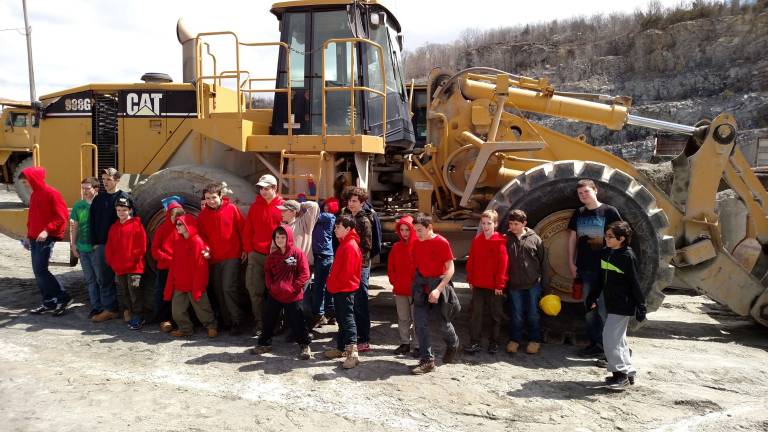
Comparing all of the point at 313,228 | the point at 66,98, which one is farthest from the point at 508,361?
the point at 66,98

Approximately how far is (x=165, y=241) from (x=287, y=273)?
1.51 metres

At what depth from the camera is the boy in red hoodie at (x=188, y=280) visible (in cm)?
548

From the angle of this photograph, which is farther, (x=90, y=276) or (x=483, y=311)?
(x=90, y=276)

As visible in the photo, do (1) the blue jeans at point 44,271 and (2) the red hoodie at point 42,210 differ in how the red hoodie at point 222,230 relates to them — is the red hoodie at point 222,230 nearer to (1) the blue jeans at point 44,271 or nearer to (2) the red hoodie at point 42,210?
(2) the red hoodie at point 42,210

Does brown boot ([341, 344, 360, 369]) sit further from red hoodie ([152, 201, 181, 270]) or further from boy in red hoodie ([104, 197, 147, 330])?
A: boy in red hoodie ([104, 197, 147, 330])

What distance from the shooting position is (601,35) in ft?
116

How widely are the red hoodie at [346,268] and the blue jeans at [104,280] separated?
2.79m

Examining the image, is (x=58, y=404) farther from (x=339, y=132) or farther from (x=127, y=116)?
(x=127, y=116)

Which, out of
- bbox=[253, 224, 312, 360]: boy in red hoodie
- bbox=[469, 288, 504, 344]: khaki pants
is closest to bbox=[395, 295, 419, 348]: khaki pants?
bbox=[469, 288, 504, 344]: khaki pants

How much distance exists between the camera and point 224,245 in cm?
555

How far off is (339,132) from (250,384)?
2.94 meters

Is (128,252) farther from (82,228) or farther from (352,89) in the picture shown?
(352,89)

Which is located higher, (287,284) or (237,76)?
(237,76)

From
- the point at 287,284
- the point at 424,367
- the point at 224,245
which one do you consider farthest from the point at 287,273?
the point at 424,367
